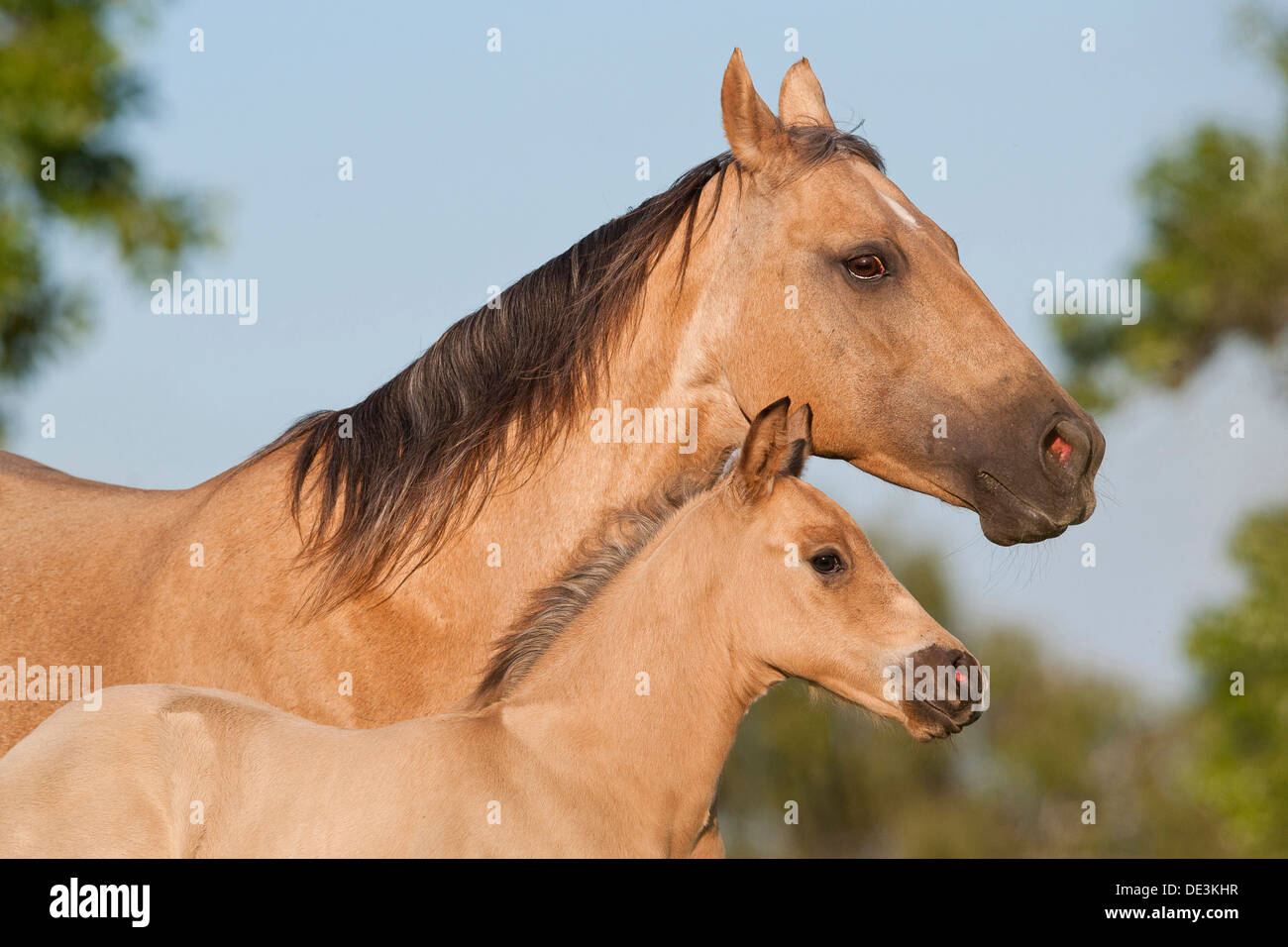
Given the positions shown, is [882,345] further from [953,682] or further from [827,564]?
[953,682]

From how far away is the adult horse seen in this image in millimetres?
3916

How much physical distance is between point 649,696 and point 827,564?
0.69 meters

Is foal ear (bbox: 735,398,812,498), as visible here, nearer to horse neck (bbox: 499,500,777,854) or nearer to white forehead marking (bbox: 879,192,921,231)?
horse neck (bbox: 499,500,777,854)

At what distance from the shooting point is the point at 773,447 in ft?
13.4

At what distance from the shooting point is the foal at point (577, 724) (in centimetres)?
390

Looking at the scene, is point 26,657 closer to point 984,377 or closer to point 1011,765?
point 984,377

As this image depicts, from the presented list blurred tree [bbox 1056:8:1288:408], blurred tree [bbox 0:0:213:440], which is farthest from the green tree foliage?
blurred tree [bbox 0:0:213:440]

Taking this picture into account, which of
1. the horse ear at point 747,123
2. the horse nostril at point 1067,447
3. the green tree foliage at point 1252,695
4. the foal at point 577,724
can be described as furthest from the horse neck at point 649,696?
the green tree foliage at point 1252,695

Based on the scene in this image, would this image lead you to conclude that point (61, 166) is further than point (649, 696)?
Yes

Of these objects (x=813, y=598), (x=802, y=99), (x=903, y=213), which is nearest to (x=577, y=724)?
(x=813, y=598)

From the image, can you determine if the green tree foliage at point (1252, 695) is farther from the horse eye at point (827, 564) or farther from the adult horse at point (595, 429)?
the adult horse at point (595, 429)

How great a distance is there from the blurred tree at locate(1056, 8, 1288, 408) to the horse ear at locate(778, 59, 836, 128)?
1347 cm

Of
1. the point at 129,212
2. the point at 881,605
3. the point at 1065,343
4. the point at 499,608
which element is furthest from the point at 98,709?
the point at 1065,343

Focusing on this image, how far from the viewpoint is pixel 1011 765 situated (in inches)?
1080
